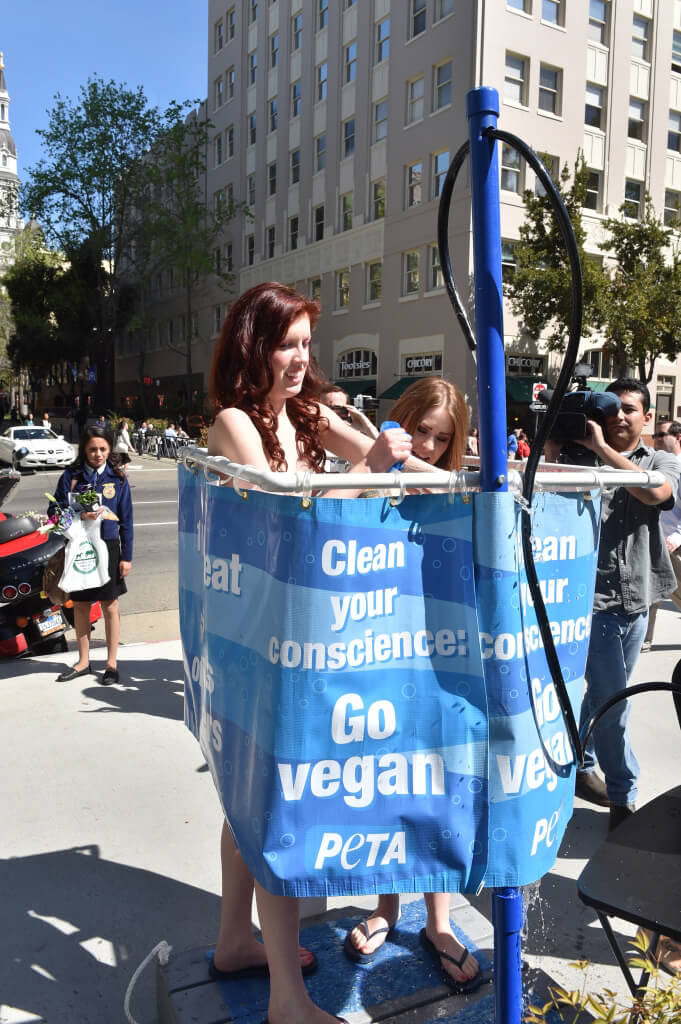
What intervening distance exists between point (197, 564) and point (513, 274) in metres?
23.9

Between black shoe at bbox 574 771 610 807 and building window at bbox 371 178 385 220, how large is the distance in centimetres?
2853

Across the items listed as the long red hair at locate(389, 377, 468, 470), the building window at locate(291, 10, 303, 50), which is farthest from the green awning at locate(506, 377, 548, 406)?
the long red hair at locate(389, 377, 468, 470)

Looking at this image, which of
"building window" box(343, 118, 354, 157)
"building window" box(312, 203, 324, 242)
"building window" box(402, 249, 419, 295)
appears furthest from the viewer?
"building window" box(312, 203, 324, 242)

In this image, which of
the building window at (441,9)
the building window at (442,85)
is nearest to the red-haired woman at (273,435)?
the building window at (442,85)

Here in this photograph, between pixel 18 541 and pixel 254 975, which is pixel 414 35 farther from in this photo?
pixel 254 975

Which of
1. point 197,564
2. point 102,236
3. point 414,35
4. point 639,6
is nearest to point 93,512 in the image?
point 197,564

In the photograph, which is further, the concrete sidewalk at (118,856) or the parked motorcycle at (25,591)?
the parked motorcycle at (25,591)

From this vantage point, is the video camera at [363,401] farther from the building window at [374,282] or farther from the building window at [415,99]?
the building window at [415,99]

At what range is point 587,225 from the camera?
27.1m

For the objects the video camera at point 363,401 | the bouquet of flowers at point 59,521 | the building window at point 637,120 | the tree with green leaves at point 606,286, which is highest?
the building window at point 637,120

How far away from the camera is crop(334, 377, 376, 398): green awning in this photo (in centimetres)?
3080

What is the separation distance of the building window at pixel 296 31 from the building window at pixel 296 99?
4.92 ft

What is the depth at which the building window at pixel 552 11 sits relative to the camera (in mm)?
25984

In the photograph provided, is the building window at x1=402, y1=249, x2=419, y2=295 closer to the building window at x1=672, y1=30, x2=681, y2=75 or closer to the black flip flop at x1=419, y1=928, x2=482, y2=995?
the building window at x1=672, y1=30, x2=681, y2=75
